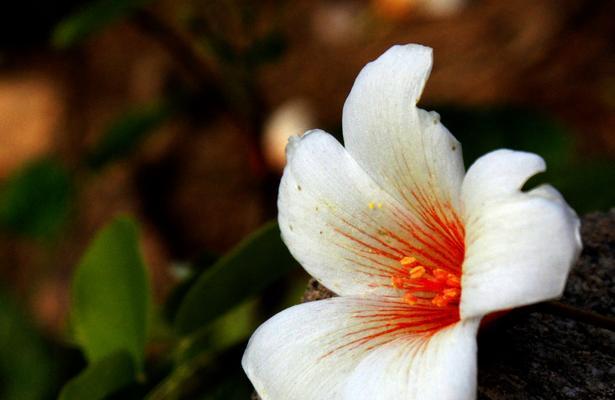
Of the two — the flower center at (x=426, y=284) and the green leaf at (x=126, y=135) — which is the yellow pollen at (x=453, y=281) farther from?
the green leaf at (x=126, y=135)

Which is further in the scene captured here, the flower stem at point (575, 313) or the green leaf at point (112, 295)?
the green leaf at point (112, 295)

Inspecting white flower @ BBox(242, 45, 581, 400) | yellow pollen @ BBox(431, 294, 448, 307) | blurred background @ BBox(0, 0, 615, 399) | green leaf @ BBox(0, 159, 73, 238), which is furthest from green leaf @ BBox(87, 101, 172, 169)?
yellow pollen @ BBox(431, 294, 448, 307)

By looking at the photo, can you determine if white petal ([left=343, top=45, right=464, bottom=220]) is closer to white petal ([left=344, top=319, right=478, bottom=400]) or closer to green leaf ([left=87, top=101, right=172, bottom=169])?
white petal ([left=344, top=319, right=478, bottom=400])

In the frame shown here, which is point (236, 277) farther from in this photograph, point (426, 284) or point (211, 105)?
point (211, 105)

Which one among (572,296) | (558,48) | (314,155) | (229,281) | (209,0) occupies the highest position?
(209,0)

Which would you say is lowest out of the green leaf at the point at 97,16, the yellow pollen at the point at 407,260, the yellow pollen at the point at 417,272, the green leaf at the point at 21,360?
the green leaf at the point at 21,360

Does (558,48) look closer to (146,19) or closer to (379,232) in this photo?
(146,19)

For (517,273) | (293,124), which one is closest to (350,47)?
(293,124)

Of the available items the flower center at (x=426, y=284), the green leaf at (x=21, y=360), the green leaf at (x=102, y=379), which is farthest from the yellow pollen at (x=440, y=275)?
the green leaf at (x=21, y=360)
